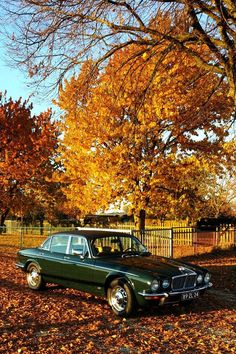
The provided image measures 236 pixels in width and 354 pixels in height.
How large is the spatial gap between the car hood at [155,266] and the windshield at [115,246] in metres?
0.34

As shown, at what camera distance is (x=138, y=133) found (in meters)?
14.3

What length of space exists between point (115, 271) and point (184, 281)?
Answer: 48.3 inches

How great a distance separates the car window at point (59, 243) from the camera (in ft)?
30.6

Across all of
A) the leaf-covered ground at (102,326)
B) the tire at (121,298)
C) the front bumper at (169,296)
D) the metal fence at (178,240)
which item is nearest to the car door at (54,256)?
the leaf-covered ground at (102,326)

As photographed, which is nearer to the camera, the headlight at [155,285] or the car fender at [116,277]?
the headlight at [155,285]

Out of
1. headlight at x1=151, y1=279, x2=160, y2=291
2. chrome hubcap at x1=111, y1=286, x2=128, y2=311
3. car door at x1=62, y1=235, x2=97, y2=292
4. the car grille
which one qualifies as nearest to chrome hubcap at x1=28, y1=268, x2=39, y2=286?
car door at x1=62, y1=235, x2=97, y2=292

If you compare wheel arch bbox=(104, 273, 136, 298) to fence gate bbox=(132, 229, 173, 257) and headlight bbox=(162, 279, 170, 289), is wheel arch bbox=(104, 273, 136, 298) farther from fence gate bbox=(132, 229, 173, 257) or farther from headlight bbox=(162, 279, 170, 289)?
fence gate bbox=(132, 229, 173, 257)

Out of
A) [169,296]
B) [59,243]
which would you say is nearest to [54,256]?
[59,243]

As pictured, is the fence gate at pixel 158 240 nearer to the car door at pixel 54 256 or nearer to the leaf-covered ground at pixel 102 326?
the leaf-covered ground at pixel 102 326

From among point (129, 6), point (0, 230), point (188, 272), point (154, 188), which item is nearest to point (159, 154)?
point (154, 188)

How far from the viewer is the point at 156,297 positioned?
283 inches

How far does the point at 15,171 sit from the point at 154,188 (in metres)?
9.43

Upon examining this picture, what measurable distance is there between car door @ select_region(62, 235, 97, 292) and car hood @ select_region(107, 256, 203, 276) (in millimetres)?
587

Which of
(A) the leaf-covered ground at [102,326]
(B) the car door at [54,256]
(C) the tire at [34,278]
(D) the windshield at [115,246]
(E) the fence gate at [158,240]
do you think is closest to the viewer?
(A) the leaf-covered ground at [102,326]
